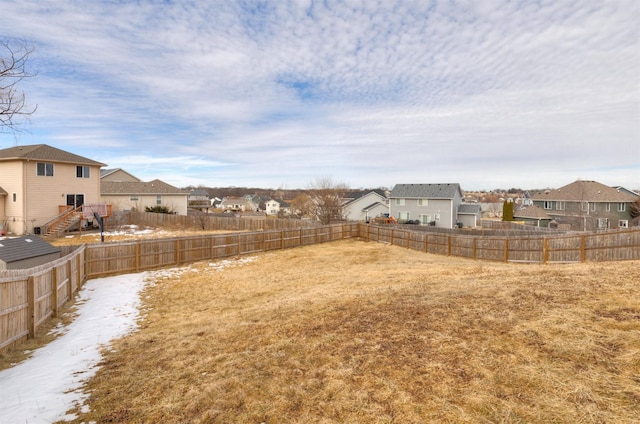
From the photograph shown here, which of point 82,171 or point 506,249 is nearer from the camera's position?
point 506,249

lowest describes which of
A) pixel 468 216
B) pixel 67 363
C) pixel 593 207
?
pixel 67 363

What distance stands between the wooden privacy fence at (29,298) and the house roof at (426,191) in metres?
44.2

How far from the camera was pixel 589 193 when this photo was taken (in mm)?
43438

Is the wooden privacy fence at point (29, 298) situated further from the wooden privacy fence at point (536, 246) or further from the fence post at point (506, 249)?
the fence post at point (506, 249)

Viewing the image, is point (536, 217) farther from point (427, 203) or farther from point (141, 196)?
point (141, 196)

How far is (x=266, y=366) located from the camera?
224 inches

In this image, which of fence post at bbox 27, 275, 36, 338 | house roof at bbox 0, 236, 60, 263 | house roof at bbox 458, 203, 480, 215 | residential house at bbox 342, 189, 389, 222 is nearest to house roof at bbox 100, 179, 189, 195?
residential house at bbox 342, 189, 389, 222

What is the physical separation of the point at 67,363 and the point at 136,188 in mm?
42428

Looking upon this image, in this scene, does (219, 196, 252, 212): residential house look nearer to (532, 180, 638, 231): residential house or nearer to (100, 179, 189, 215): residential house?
(100, 179, 189, 215): residential house

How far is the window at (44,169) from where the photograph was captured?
2816 centimetres

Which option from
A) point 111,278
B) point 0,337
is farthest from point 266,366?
point 111,278

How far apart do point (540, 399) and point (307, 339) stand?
3926 millimetres

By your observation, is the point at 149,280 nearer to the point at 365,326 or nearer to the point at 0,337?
the point at 0,337

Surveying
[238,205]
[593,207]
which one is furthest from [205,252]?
[238,205]
